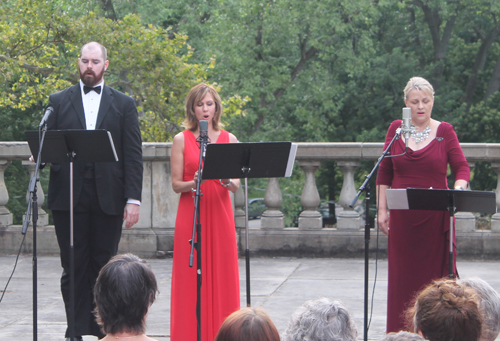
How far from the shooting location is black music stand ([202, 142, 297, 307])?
4098 millimetres

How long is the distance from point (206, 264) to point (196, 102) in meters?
1.18

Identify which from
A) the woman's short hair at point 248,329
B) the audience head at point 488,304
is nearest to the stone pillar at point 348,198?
the audience head at point 488,304

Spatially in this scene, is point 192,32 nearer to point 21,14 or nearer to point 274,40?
point 274,40

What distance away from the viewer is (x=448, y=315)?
7.92ft

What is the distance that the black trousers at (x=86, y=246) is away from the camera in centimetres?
461

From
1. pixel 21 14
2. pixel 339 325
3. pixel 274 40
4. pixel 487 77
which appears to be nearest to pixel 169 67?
pixel 21 14

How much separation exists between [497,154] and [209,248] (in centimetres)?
413

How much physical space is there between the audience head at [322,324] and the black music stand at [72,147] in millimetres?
2043

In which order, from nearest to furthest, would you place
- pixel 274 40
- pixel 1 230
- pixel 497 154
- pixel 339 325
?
1. pixel 339 325
2. pixel 497 154
3. pixel 1 230
4. pixel 274 40

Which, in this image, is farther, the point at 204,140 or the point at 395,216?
the point at 395,216

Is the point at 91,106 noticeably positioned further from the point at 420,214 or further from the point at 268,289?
the point at 268,289

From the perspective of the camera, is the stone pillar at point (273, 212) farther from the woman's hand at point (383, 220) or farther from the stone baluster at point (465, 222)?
the woman's hand at point (383, 220)

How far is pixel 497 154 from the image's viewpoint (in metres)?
7.40

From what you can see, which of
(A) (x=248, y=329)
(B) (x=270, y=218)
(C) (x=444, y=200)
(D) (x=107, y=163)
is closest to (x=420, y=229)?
(C) (x=444, y=200)
